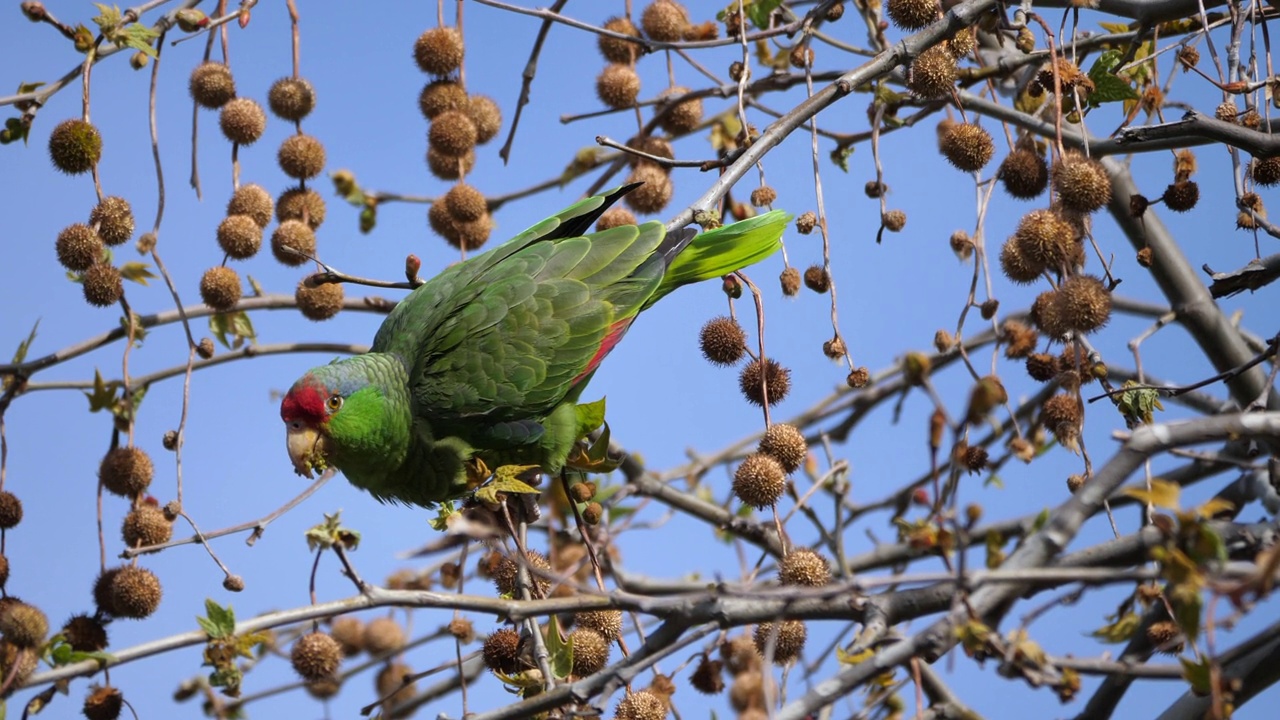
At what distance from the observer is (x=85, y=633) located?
10.2 feet

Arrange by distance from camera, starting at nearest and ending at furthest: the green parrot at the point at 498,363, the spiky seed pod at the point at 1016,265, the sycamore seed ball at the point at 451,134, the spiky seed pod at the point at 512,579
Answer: the spiky seed pod at the point at 512,579, the spiky seed pod at the point at 1016,265, the green parrot at the point at 498,363, the sycamore seed ball at the point at 451,134

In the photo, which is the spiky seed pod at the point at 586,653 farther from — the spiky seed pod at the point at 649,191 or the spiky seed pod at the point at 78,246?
the spiky seed pod at the point at 78,246

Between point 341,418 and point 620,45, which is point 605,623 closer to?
point 341,418

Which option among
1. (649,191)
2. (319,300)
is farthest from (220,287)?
(649,191)

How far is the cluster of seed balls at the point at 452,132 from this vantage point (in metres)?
3.95

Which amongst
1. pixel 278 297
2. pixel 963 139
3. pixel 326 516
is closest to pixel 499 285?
pixel 278 297

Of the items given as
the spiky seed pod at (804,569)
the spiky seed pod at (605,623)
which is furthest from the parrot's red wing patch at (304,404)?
the spiky seed pod at (804,569)

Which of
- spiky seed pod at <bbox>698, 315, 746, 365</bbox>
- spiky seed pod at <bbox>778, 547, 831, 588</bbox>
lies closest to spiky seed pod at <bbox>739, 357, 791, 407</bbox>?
spiky seed pod at <bbox>698, 315, 746, 365</bbox>

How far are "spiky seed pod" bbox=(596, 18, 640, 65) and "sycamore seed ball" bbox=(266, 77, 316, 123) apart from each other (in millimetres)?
1110

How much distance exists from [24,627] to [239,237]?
1.49 meters

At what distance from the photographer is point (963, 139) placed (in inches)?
132

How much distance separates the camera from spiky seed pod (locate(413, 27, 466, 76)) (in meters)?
4.01

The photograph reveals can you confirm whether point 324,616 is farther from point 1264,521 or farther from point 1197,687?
point 1264,521

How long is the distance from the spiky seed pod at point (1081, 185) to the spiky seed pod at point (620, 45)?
5.88 feet
